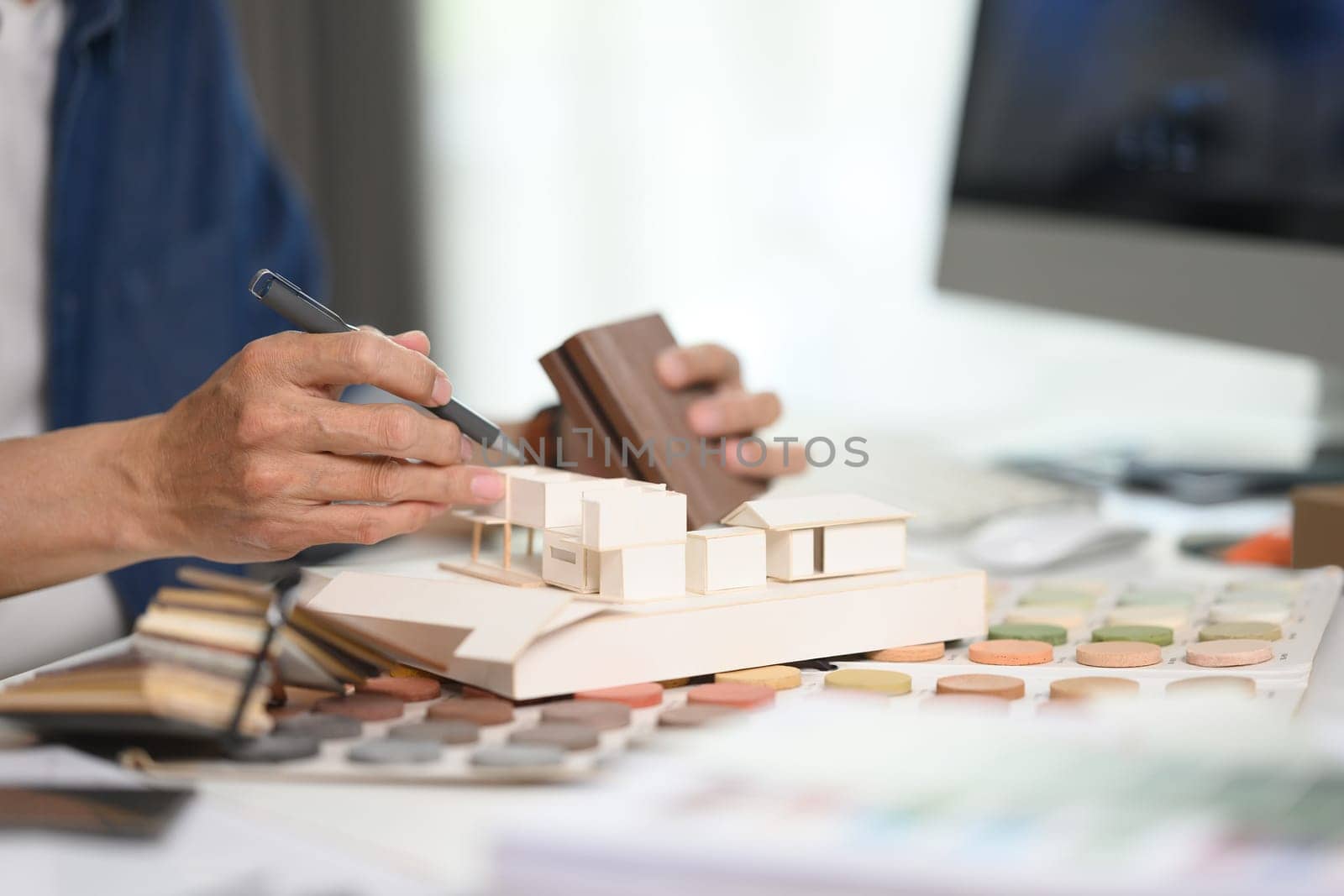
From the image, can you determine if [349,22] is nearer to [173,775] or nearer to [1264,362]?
[1264,362]

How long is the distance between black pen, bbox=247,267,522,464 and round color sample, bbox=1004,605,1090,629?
273 millimetres

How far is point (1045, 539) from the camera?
911 mm

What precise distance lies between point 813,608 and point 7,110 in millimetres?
1048

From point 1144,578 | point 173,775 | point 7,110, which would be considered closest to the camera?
point 173,775

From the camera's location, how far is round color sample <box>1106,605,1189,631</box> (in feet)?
2.26

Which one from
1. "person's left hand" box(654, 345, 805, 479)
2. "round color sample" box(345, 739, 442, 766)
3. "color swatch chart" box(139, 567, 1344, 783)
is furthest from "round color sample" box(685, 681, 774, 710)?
"person's left hand" box(654, 345, 805, 479)

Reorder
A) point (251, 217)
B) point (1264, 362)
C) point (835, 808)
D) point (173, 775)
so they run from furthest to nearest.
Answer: point (1264, 362) < point (251, 217) < point (173, 775) < point (835, 808)

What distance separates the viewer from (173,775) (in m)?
0.49

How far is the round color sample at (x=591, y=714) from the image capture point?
20.5 inches

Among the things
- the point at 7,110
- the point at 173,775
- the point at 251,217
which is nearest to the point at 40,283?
the point at 7,110

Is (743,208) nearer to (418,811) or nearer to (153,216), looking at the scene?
(153,216)

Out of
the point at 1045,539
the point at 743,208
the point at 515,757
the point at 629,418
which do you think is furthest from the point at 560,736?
the point at 743,208

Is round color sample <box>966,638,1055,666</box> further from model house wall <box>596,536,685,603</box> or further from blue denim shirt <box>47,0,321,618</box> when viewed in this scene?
blue denim shirt <box>47,0,321,618</box>

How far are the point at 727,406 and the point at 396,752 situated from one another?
1.16 ft
